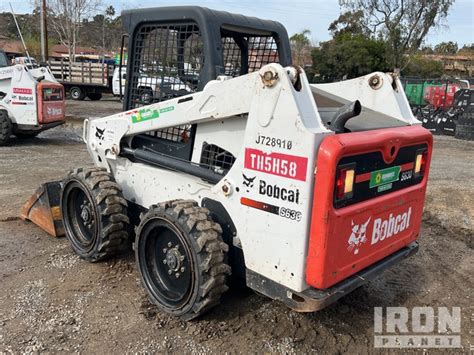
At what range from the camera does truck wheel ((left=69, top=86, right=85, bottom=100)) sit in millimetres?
23373

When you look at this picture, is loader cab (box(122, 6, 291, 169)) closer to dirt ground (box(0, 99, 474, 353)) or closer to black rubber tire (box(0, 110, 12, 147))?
dirt ground (box(0, 99, 474, 353))

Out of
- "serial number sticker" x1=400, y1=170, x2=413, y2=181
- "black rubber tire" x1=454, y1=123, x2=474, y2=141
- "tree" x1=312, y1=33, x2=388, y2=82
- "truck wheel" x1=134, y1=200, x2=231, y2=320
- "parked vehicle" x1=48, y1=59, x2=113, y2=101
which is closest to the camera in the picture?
"truck wheel" x1=134, y1=200, x2=231, y2=320

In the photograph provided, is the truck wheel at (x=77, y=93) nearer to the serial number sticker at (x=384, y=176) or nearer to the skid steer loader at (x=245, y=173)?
the skid steer loader at (x=245, y=173)

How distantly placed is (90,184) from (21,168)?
491 cm

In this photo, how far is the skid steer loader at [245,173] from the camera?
264 centimetres

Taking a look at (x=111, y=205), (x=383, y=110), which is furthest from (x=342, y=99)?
(x=111, y=205)

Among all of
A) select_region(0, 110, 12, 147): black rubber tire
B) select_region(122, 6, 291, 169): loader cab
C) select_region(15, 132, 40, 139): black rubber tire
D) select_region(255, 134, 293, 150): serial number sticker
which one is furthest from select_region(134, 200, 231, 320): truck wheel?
select_region(15, 132, 40, 139): black rubber tire

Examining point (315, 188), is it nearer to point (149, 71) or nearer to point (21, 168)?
point (149, 71)

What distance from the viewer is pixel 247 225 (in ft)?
9.68

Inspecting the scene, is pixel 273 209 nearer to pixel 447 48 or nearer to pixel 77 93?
pixel 77 93

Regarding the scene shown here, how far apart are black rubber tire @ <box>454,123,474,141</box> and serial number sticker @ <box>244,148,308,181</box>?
13.4 metres

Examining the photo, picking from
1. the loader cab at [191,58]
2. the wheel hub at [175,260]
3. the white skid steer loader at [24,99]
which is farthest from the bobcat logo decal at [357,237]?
the white skid steer loader at [24,99]

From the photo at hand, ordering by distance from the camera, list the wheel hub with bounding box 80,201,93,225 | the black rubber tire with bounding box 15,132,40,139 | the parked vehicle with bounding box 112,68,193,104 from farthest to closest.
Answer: the black rubber tire with bounding box 15,132,40,139
the wheel hub with bounding box 80,201,93,225
the parked vehicle with bounding box 112,68,193,104

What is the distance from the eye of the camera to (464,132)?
564 inches
